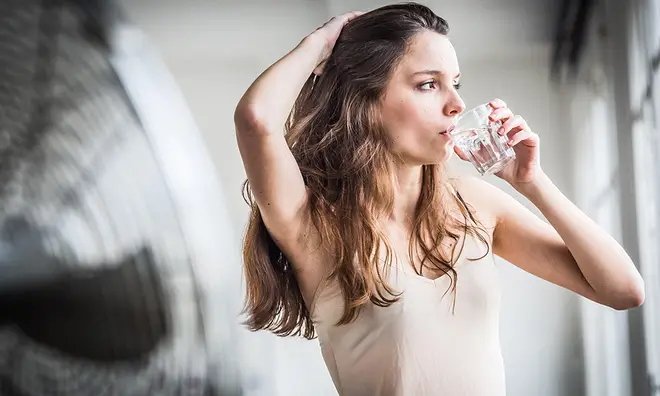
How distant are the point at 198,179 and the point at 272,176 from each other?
71 centimetres

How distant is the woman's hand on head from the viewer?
99 cm

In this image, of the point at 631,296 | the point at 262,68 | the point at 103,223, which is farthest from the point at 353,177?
the point at 103,223

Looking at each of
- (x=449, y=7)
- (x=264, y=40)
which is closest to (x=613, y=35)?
(x=449, y=7)

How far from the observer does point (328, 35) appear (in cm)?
100

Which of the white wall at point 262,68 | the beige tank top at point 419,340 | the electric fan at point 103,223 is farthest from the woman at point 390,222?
the electric fan at point 103,223

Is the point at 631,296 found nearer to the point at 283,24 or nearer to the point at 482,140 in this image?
the point at 482,140

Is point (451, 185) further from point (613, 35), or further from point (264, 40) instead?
point (264, 40)

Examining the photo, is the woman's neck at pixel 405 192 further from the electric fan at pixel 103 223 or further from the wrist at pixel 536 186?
the electric fan at pixel 103 223

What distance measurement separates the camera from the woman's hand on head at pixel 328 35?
38.9 inches

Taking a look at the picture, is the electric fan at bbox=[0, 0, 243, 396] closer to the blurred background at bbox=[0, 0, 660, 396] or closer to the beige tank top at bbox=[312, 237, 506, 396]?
the blurred background at bbox=[0, 0, 660, 396]

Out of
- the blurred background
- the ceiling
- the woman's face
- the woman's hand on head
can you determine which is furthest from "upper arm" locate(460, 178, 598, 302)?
the ceiling

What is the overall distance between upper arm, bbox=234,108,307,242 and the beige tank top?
93mm

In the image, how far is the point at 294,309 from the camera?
103cm

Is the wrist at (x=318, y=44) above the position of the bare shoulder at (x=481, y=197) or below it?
above
